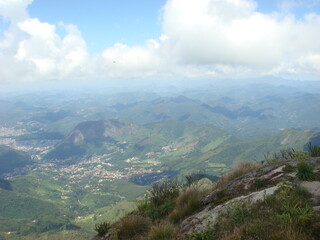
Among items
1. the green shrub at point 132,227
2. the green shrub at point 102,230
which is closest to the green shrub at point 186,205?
the green shrub at point 132,227

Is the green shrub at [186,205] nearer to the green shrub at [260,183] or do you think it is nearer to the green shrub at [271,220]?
the green shrub at [260,183]

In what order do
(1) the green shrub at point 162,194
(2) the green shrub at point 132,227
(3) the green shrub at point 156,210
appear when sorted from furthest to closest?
(1) the green shrub at point 162,194, (3) the green shrub at point 156,210, (2) the green shrub at point 132,227

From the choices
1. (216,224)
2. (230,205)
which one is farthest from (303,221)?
(230,205)

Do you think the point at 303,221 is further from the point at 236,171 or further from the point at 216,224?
the point at 236,171

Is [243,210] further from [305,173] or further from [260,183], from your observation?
[305,173]

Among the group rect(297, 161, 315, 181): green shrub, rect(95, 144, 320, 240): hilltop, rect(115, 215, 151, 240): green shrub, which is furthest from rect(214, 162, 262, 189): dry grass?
rect(115, 215, 151, 240): green shrub

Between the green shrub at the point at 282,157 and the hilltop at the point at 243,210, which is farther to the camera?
the green shrub at the point at 282,157

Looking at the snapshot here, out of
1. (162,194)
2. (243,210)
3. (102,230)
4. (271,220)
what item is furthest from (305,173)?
(102,230)

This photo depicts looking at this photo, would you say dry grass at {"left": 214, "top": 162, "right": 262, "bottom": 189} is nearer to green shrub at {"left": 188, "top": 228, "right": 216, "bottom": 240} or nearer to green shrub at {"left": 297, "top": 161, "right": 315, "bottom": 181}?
green shrub at {"left": 297, "top": 161, "right": 315, "bottom": 181}
